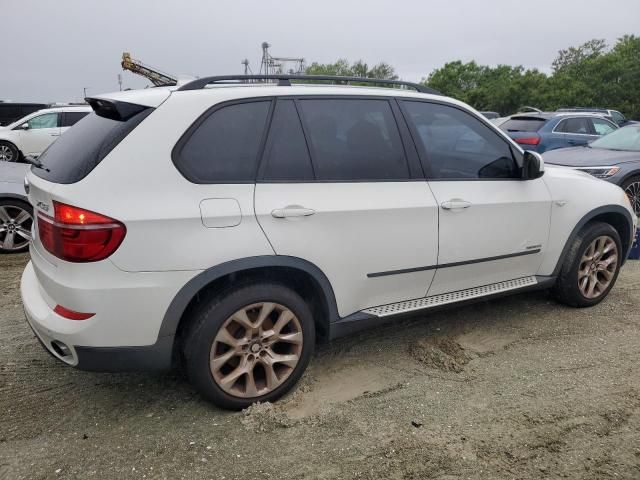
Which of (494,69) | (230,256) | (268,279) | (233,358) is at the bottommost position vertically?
(233,358)

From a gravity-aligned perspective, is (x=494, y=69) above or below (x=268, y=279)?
above

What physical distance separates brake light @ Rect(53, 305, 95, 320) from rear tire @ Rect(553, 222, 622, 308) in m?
3.43

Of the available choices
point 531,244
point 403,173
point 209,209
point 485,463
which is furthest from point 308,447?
point 531,244

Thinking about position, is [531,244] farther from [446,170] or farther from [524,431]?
[524,431]

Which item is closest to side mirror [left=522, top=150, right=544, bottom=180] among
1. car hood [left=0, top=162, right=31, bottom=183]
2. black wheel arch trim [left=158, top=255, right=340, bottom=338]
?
black wheel arch trim [left=158, top=255, right=340, bottom=338]

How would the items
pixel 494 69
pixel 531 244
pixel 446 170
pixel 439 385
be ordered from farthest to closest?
pixel 494 69, pixel 531 244, pixel 446 170, pixel 439 385

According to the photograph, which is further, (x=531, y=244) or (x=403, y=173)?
(x=531, y=244)

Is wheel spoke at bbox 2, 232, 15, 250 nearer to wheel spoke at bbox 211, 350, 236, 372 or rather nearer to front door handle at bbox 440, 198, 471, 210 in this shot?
wheel spoke at bbox 211, 350, 236, 372

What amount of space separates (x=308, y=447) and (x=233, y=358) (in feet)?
1.97

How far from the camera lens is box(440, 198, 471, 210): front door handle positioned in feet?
10.9

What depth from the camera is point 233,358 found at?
2.84 m

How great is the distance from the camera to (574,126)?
452 inches

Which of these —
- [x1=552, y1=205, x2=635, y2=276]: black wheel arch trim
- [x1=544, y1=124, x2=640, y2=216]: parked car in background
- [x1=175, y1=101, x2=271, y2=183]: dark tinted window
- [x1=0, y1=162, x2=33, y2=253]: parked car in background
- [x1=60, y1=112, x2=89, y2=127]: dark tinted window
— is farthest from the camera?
[x1=60, y1=112, x2=89, y2=127]: dark tinted window

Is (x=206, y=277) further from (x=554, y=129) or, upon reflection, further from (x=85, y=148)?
(x=554, y=129)
